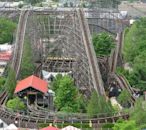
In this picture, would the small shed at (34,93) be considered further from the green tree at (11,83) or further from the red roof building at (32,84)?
the green tree at (11,83)

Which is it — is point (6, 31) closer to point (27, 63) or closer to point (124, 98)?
point (27, 63)

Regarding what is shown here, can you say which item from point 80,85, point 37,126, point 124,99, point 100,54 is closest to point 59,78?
point 80,85

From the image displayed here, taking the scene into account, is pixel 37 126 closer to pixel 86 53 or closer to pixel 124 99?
pixel 124 99

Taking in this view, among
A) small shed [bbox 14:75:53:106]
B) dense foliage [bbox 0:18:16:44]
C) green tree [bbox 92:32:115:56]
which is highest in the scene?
small shed [bbox 14:75:53:106]

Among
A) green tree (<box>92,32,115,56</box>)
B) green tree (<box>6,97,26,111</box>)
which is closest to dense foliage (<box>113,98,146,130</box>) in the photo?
green tree (<box>6,97,26,111</box>)

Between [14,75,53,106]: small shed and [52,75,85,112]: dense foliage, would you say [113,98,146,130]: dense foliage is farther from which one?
[14,75,53,106]: small shed

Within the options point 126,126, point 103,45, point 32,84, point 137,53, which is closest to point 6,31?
point 103,45
